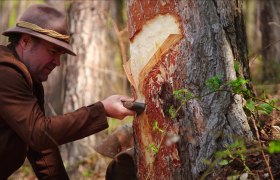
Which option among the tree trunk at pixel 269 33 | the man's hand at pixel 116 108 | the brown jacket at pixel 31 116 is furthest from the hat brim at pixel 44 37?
the tree trunk at pixel 269 33

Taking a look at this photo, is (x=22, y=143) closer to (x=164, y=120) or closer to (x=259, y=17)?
(x=164, y=120)

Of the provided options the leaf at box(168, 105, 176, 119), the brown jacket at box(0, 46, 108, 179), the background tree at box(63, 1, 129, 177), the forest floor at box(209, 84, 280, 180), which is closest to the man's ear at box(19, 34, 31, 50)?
the brown jacket at box(0, 46, 108, 179)

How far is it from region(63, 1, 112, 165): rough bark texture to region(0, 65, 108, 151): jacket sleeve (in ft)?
12.4

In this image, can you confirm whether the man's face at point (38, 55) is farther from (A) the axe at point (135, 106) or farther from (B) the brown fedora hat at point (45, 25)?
(A) the axe at point (135, 106)

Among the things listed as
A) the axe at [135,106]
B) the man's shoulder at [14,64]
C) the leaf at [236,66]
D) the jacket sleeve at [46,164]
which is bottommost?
the jacket sleeve at [46,164]

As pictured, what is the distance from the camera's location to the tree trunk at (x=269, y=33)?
718 cm

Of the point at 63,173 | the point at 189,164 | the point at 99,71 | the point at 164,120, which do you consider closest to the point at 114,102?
the point at 164,120

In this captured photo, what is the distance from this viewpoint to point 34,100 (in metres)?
3.19

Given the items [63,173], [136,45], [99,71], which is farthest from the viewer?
[99,71]

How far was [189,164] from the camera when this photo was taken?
122 inches

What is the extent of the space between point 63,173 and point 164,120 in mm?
1369

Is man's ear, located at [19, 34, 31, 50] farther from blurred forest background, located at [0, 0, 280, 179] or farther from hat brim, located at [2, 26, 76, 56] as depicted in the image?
blurred forest background, located at [0, 0, 280, 179]

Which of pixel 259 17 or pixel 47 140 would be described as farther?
pixel 259 17

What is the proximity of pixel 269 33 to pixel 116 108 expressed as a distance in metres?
5.07
